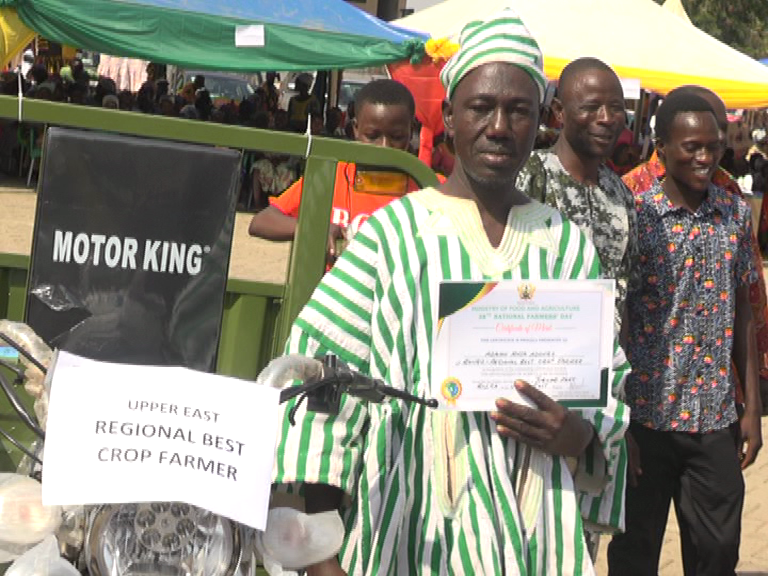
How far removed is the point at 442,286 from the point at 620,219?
1902 millimetres

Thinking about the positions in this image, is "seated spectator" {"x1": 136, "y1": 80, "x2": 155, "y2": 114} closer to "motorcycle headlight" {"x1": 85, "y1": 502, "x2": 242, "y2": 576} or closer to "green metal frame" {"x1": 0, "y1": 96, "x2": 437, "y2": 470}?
"green metal frame" {"x1": 0, "y1": 96, "x2": 437, "y2": 470}

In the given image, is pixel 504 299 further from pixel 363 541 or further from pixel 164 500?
pixel 164 500

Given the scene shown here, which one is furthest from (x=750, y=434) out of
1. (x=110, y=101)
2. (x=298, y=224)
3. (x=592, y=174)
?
(x=110, y=101)

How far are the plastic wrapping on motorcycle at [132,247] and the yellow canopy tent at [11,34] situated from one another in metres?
8.60

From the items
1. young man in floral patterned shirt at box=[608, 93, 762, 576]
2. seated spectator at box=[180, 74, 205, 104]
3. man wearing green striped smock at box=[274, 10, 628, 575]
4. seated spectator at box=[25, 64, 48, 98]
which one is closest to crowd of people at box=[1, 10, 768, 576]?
man wearing green striped smock at box=[274, 10, 628, 575]

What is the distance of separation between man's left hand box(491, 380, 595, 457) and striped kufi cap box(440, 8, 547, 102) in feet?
2.00

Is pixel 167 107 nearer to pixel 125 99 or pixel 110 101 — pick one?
pixel 125 99

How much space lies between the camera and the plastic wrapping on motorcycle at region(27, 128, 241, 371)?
301 centimetres

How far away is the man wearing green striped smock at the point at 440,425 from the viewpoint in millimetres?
2562

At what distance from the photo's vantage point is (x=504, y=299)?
2.52 meters

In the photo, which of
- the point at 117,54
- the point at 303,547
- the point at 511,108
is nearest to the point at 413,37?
the point at 117,54

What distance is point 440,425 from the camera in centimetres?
260

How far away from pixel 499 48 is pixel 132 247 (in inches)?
36.4

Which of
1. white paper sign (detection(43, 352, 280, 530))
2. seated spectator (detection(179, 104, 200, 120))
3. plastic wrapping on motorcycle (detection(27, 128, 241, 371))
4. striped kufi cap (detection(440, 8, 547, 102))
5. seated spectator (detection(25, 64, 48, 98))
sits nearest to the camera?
white paper sign (detection(43, 352, 280, 530))
